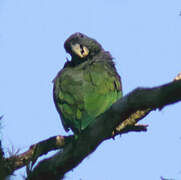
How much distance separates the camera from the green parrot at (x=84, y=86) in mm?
4801

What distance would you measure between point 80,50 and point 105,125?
3184 mm

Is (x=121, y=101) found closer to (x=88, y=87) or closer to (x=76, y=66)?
(x=88, y=87)

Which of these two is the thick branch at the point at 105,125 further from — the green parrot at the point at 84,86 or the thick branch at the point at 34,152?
the green parrot at the point at 84,86

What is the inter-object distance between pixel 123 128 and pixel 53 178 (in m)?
0.88

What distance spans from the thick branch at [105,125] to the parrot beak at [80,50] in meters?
2.80

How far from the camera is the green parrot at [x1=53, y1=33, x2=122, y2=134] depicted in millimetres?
4801

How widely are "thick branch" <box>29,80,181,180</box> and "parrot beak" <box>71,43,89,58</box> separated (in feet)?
9.20

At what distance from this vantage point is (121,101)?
3123mm

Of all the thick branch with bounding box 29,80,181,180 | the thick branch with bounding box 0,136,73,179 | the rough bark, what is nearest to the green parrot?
the thick branch with bounding box 0,136,73,179

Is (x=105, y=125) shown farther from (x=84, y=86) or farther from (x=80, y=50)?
(x=80, y=50)

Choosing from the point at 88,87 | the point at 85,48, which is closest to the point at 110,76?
the point at 88,87

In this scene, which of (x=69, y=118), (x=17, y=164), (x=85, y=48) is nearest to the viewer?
(x=17, y=164)

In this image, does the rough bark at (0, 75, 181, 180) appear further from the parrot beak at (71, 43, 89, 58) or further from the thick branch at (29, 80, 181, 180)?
the parrot beak at (71, 43, 89, 58)

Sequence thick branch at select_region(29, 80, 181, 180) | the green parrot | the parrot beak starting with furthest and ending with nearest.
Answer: the parrot beak, the green parrot, thick branch at select_region(29, 80, 181, 180)
